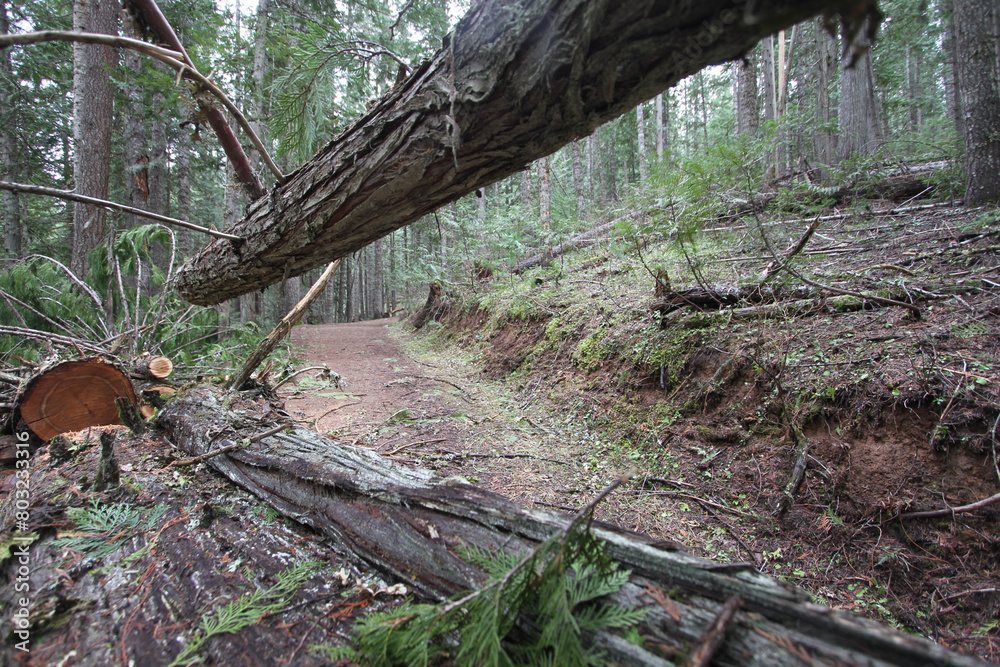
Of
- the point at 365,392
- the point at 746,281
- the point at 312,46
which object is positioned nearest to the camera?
the point at 312,46

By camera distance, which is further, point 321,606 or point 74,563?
point 74,563

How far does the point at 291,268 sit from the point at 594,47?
2355mm

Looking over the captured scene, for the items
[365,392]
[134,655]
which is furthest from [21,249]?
[134,655]

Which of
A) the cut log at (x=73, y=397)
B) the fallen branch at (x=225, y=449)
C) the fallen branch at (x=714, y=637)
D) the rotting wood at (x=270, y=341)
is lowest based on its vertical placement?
the fallen branch at (x=714, y=637)

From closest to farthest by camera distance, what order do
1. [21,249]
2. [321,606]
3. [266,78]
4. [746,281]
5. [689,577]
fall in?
[689,577] < [321,606] < [746,281] < [266,78] < [21,249]

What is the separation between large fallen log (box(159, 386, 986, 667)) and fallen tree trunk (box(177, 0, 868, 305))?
1.31m

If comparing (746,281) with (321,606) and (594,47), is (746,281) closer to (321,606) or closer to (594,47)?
(594,47)

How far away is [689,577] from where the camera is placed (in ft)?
4.05

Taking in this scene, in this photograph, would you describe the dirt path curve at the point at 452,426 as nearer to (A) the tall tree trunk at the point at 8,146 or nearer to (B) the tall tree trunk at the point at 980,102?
(B) the tall tree trunk at the point at 980,102

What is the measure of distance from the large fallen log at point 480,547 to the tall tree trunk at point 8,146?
11.8 m

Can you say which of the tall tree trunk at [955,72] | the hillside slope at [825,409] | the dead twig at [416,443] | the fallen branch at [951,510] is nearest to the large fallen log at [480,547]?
the dead twig at [416,443]

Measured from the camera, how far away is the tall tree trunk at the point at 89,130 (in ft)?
20.8

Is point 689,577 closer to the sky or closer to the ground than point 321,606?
closer to the sky

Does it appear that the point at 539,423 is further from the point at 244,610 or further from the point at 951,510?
the point at 244,610
